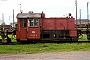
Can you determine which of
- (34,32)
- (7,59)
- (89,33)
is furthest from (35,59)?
(89,33)

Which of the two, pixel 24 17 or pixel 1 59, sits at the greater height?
pixel 24 17

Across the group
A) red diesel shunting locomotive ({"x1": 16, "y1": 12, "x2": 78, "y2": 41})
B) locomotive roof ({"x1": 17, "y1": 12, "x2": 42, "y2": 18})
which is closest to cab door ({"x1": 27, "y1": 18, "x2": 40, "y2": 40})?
red diesel shunting locomotive ({"x1": 16, "y1": 12, "x2": 78, "y2": 41})

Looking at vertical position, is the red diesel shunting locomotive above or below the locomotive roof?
below

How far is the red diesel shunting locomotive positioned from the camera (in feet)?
84.9

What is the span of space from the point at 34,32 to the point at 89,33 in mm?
6483

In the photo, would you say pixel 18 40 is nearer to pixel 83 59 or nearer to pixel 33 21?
pixel 33 21

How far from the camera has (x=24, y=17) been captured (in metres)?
26.0

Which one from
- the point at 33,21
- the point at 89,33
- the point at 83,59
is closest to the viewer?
the point at 83,59

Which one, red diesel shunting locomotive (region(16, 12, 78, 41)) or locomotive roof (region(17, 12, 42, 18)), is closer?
red diesel shunting locomotive (region(16, 12, 78, 41))

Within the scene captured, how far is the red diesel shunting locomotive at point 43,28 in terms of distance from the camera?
25.9 m

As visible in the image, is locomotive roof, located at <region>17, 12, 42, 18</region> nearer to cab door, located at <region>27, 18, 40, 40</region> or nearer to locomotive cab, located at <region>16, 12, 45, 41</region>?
locomotive cab, located at <region>16, 12, 45, 41</region>

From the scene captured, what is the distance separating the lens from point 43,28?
87.7 feet

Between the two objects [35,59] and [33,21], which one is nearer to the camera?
[35,59]

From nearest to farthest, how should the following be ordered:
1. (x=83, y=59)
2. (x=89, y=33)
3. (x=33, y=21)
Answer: (x=83, y=59)
(x=33, y=21)
(x=89, y=33)
